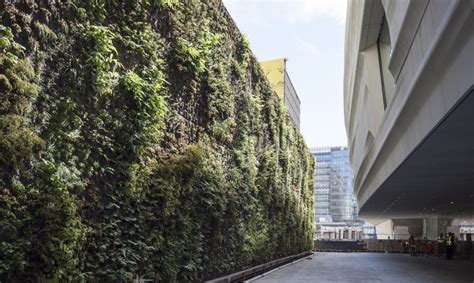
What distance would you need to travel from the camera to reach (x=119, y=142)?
6707mm

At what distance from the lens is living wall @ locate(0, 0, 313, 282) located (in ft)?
16.4

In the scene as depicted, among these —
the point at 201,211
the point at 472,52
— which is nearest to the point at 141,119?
the point at 201,211

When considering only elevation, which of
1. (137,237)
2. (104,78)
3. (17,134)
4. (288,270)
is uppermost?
(104,78)

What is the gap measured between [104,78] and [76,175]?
137 centimetres

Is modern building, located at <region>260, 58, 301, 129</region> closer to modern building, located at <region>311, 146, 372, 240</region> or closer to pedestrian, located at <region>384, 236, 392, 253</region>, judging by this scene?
pedestrian, located at <region>384, 236, 392, 253</region>

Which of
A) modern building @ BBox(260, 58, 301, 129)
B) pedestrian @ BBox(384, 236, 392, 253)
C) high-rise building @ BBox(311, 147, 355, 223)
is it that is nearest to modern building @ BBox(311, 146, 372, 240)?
high-rise building @ BBox(311, 147, 355, 223)

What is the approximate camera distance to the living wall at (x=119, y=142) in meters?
4.98

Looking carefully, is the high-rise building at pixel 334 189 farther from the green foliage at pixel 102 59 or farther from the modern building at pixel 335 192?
the green foliage at pixel 102 59

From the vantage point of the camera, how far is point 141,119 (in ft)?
23.2

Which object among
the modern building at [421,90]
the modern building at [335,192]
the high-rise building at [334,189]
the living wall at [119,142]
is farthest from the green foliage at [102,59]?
the modern building at [335,192]

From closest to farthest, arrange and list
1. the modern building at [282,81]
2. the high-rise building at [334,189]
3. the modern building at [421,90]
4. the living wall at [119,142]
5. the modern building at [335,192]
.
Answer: the living wall at [119,142]
the modern building at [421,90]
the modern building at [282,81]
the modern building at [335,192]
the high-rise building at [334,189]

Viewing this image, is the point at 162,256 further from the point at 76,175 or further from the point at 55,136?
the point at 55,136

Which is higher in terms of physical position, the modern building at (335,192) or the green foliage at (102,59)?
the modern building at (335,192)

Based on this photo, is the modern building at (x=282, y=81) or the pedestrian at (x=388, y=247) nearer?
the modern building at (x=282, y=81)
